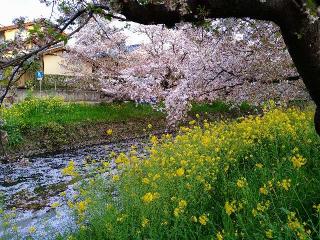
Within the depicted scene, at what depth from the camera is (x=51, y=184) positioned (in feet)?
39.0

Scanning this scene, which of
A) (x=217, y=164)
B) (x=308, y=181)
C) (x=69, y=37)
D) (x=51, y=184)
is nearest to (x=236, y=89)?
(x=217, y=164)

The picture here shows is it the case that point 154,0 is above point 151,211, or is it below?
above

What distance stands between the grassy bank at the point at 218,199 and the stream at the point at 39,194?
2.74 feet

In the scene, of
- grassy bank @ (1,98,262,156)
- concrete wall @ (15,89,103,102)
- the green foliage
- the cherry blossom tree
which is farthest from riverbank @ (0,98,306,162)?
the cherry blossom tree

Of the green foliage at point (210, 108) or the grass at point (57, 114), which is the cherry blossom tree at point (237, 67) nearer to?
the grass at point (57, 114)

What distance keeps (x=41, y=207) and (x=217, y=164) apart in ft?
14.6

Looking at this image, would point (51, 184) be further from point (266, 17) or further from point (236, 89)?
point (266, 17)

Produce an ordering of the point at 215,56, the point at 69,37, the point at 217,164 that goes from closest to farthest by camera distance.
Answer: the point at 69,37 < the point at 217,164 < the point at 215,56

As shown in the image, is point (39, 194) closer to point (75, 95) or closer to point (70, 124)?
point (70, 124)

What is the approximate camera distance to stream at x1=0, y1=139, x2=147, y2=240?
7256mm

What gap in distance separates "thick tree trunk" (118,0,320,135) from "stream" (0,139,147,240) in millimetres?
2941

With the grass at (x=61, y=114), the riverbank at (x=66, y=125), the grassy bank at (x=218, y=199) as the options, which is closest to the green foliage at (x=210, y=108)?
the grass at (x=61, y=114)

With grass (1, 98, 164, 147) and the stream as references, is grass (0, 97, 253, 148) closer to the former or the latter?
grass (1, 98, 164, 147)

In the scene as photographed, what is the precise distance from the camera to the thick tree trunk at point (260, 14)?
11.8 ft
